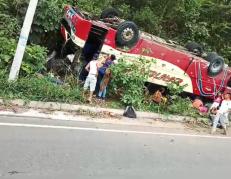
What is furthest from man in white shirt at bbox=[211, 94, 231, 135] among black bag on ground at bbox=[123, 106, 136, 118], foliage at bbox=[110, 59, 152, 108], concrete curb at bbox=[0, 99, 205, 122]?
black bag on ground at bbox=[123, 106, 136, 118]

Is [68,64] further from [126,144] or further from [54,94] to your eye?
[126,144]

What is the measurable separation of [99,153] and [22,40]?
447 cm

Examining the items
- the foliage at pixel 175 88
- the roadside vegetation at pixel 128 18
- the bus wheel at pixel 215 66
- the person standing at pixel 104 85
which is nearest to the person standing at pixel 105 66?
the person standing at pixel 104 85

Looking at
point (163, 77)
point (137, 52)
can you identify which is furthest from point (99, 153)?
point (163, 77)

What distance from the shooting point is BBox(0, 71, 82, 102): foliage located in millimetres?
11134

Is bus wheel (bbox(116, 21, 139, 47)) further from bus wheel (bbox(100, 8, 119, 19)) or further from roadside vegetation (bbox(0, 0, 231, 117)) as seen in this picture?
bus wheel (bbox(100, 8, 119, 19))

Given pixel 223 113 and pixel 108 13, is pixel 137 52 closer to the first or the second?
pixel 108 13

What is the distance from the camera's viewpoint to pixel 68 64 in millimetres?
14703

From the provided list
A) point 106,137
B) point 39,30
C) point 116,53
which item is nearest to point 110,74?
point 116,53

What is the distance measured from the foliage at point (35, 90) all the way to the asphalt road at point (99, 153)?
1.40 metres

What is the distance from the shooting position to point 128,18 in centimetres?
1898

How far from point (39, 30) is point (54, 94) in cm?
363

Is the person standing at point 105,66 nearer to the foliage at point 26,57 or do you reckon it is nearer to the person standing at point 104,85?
the person standing at point 104,85

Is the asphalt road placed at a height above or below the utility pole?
below
